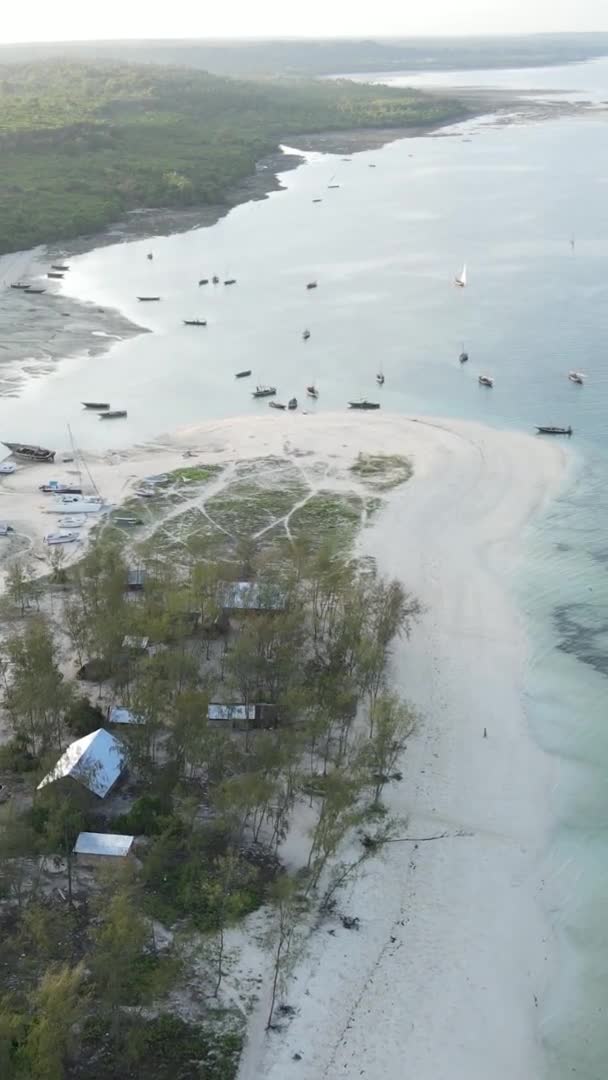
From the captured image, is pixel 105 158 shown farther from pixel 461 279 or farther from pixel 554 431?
pixel 554 431

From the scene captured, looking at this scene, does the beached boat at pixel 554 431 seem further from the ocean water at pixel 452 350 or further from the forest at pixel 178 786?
the forest at pixel 178 786

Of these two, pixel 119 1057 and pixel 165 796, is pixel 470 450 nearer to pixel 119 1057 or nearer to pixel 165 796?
pixel 165 796

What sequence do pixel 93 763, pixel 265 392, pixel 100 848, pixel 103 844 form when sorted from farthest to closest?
pixel 265 392 → pixel 93 763 → pixel 103 844 → pixel 100 848

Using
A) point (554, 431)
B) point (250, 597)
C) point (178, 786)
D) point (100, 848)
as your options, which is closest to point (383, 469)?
point (554, 431)

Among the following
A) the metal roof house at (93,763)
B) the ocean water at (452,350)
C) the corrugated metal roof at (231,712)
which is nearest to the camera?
the metal roof house at (93,763)

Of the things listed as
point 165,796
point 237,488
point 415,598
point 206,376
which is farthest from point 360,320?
point 165,796

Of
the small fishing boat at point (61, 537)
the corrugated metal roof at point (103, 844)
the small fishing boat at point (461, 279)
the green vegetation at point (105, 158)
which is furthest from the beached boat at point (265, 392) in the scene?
the green vegetation at point (105, 158)

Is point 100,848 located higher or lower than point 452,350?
lower

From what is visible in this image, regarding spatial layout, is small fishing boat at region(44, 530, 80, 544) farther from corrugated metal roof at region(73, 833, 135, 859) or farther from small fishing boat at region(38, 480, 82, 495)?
corrugated metal roof at region(73, 833, 135, 859)
